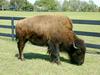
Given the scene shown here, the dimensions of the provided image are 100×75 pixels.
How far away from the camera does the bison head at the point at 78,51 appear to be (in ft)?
36.0

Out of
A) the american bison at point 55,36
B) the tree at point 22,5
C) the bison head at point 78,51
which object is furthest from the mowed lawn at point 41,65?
the tree at point 22,5

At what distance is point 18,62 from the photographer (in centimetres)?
1134

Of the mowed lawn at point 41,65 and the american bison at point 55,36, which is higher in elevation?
the american bison at point 55,36

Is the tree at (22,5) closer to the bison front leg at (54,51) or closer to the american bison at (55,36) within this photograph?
the american bison at (55,36)

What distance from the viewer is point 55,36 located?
11.1 m

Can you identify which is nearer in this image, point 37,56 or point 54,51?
point 54,51

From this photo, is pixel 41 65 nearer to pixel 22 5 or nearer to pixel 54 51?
pixel 54 51

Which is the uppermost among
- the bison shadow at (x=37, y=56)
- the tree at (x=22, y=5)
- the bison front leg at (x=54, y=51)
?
the bison front leg at (x=54, y=51)

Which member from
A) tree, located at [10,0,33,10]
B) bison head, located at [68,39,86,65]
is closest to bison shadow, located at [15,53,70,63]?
bison head, located at [68,39,86,65]

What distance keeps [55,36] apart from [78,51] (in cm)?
91

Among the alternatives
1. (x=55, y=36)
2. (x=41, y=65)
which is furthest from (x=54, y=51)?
(x=41, y=65)

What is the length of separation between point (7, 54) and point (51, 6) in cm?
8725

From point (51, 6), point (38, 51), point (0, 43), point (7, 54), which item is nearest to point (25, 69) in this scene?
point (7, 54)

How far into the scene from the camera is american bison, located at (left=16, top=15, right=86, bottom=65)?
1108 centimetres
